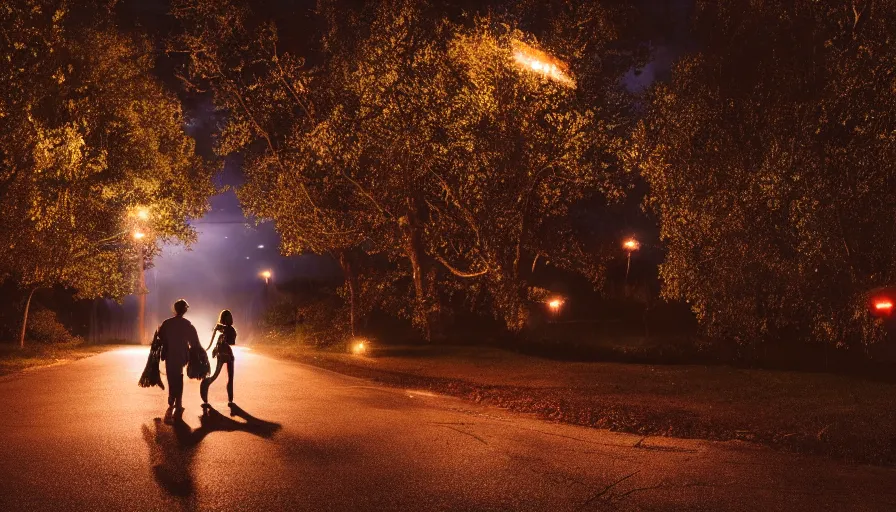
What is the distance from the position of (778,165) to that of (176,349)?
33.1ft

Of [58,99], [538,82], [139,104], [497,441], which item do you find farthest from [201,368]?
[139,104]

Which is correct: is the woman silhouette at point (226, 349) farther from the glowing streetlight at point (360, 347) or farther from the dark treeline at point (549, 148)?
the glowing streetlight at point (360, 347)

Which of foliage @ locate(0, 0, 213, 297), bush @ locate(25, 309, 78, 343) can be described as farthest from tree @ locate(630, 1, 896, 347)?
bush @ locate(25, 309, 78, 343)

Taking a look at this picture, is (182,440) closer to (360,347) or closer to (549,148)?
(549,148)

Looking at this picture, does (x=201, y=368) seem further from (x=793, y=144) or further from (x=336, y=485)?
(x=793, y=144)

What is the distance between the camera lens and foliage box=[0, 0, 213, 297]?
19203mm

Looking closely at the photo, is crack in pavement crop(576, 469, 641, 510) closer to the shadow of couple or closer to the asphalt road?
the asphalt road

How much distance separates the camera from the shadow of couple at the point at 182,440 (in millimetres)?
7209

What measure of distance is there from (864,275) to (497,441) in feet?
25.4

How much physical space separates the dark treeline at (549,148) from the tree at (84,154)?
155 millimetres

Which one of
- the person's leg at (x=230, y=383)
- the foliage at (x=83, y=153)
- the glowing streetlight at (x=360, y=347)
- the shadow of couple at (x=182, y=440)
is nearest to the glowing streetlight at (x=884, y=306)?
the shadow of couple at (x=182, y=440)

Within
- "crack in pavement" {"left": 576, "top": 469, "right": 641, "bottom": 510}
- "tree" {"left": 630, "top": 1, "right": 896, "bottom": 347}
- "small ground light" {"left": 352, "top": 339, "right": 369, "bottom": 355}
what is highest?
"tree" {"left": 630, "top": 1, "right": 896, "bottom": 347}

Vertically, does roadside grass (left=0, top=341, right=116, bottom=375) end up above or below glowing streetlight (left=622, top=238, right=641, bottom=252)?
below

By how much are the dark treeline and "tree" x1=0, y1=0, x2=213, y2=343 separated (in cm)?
16
